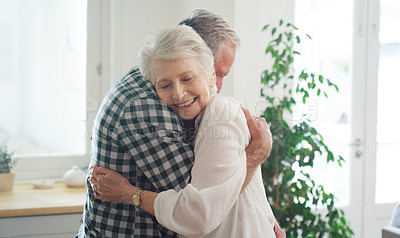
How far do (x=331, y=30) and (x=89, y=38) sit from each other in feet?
5.49

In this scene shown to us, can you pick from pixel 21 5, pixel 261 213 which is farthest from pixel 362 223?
pixel 21 5

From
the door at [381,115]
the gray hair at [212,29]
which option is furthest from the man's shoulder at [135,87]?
the door at [381,115]

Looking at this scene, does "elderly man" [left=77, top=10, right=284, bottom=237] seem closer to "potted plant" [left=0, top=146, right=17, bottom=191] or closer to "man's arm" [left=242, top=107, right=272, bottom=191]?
"man's arm" [left=242, top=107, right=272, bottom=191]

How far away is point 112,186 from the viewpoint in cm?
129

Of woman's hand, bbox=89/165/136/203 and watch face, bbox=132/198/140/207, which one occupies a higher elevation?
woman's hand, bbox=89/165/136/203

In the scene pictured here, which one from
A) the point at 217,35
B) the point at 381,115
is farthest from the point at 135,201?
the point at 381,115

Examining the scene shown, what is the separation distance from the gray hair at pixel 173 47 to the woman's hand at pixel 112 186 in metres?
0.30

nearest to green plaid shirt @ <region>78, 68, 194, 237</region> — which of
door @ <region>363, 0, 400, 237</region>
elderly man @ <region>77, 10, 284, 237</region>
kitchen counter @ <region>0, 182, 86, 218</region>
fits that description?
elderly man @ <region>77, 10, 284, 237</region>

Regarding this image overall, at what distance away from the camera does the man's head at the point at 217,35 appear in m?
1.50

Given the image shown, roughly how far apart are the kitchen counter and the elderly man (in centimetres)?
96

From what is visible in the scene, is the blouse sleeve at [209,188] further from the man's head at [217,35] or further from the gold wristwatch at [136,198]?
the man's head at [217,35]

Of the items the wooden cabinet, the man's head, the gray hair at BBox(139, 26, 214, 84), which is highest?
the man's head

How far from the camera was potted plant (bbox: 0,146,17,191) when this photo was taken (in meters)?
2.65

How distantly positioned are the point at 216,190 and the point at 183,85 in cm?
32
